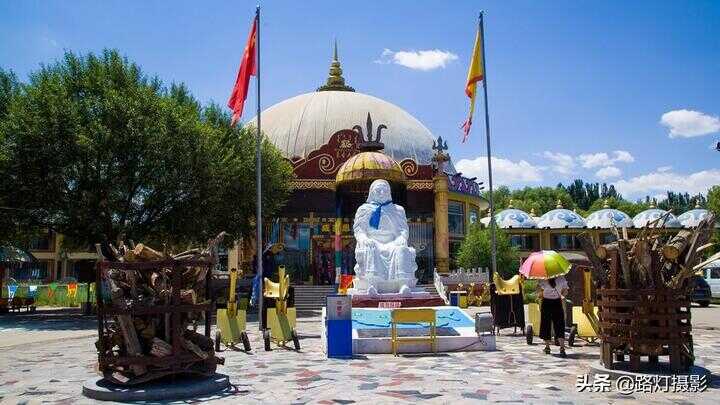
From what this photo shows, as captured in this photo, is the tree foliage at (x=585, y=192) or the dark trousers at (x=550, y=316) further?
the tree foliage at (x=585, y=192)

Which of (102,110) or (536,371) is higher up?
(102,110)

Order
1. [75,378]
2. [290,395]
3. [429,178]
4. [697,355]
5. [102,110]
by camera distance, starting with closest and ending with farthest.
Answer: [290,395], [75,378], [697,355], [102,110], [429,178]

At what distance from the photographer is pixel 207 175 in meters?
24.3

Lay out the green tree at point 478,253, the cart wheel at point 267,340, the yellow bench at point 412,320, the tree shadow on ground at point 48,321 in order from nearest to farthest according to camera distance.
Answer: the yellow bench at point 412,320
the cart wheel at point 267,340
the tree shadow on ground at point 48,321
the green tree at point 478,253

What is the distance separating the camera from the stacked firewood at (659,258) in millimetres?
9078

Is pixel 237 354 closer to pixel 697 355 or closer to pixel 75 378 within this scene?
pixel 75 378

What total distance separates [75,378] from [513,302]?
37.7ft

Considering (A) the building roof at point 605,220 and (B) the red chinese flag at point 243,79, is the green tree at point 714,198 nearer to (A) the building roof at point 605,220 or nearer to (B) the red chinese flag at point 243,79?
(A) the building roof at point 605,220

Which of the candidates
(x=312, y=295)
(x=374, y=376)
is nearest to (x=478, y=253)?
(x=312, y=295)

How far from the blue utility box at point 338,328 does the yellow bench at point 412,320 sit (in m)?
0.99

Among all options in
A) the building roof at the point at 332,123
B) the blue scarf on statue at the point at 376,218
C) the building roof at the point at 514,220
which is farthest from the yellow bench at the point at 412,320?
the building roof at the point at 514,220

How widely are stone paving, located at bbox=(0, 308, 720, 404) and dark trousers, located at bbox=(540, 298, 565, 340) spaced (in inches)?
20.2

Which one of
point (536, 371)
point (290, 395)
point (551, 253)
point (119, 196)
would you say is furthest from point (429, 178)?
point (290, 395)

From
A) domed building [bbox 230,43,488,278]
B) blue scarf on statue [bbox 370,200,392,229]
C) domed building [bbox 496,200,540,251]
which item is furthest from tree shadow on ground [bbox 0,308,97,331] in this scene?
domed building [bbox 496,200,540,251]
